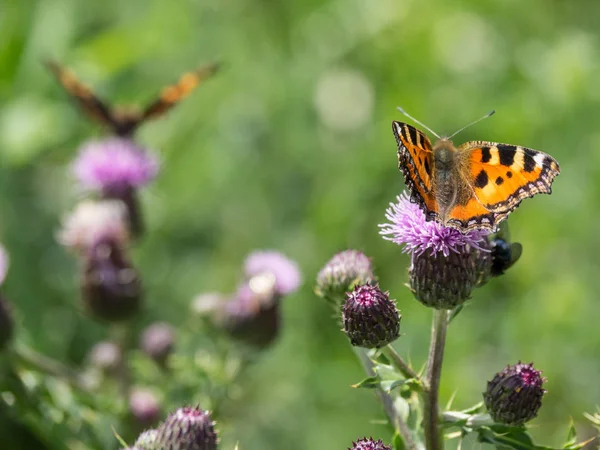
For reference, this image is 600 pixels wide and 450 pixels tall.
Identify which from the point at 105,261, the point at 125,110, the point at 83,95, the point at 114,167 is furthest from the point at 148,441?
the point at 125,110

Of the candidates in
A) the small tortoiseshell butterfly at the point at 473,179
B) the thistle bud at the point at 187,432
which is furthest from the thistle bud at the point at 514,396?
the thistle bud at the point at 187,432

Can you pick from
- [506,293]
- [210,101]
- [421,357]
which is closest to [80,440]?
[421,357]

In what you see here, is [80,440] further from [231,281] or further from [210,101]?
[210,101]

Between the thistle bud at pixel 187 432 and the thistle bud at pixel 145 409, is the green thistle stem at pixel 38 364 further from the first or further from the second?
the thistle bud at pixel 187 432

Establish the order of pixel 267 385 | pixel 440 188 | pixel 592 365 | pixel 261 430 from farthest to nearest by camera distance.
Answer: pixel 267 385 → pixel 261 430 → pixel 592 365 → pixel 440 188

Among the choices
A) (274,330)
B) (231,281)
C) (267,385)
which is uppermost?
(231,281)

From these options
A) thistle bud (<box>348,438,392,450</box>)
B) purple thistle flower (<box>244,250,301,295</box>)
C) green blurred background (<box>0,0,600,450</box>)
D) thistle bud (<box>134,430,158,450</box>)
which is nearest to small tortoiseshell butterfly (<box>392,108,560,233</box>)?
thistle bud (<box>348,438,392,450</box>)
